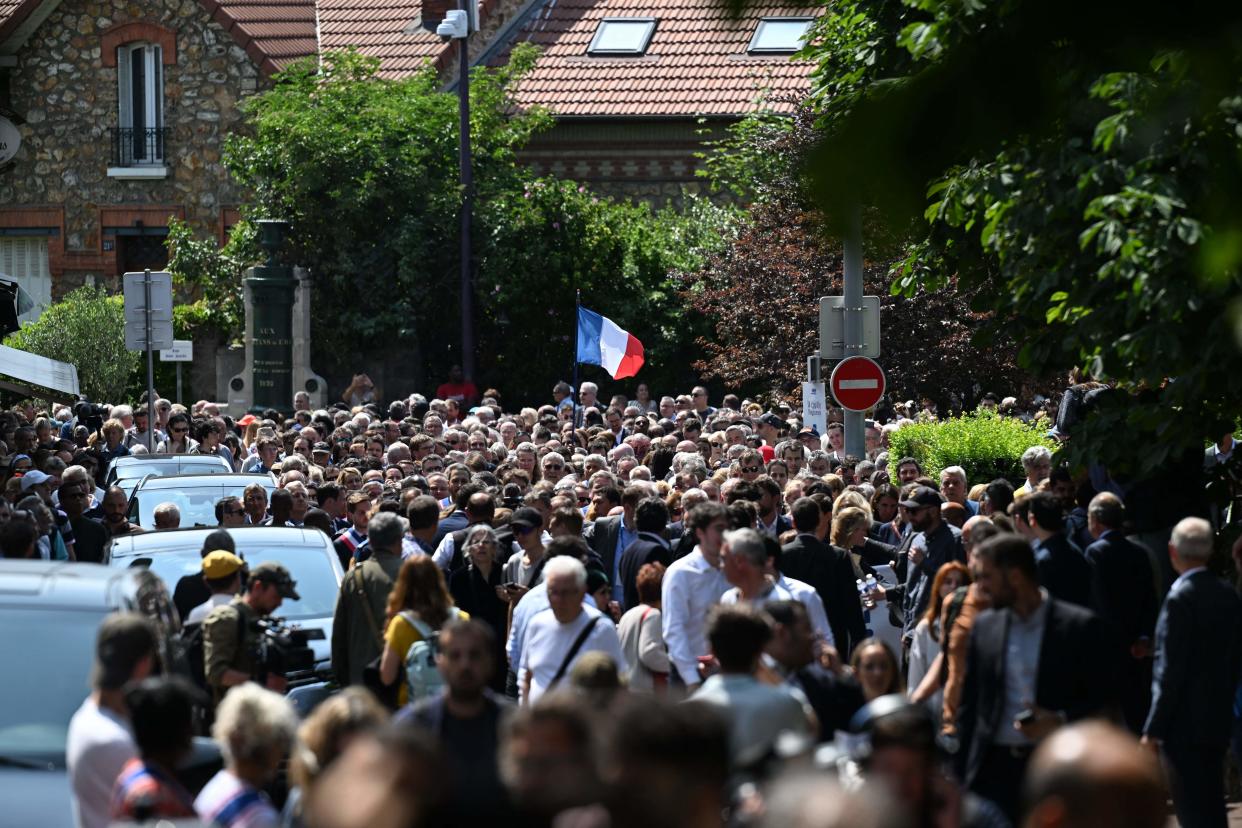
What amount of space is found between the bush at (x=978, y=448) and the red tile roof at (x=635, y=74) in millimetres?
18394

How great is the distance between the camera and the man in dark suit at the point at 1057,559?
9.44 meters

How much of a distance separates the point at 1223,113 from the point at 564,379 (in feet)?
97.6

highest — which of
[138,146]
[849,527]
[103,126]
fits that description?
[103,126]

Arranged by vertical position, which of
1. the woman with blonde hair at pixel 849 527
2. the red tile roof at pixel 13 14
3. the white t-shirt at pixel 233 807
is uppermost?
the red tile roof at pixel 13 14

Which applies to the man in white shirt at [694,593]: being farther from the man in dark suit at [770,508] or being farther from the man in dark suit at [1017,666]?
the man in dark suit at [770,508]

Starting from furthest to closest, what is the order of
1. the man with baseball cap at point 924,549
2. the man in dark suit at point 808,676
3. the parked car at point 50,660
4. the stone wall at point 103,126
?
1. the stone wall at point 103,126
2. the man with baseball cap at point 924,549
3. the man in dark suit at point 808,676
4. the parked car at point 50,660

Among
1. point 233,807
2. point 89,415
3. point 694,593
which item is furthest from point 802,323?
point 233,807

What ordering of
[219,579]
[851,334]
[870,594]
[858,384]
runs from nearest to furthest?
1. [219,579]
2. [870,594]
3. [858,384]
4. [851,334]

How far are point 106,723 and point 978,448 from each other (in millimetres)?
11955

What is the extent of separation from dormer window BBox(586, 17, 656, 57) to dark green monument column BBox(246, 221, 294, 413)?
34.7ft

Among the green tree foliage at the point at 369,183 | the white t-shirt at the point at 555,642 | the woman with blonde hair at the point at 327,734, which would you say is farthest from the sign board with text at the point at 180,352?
the woman with blonde hair at the point at 327,734

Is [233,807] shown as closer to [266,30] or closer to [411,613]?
[411,613]

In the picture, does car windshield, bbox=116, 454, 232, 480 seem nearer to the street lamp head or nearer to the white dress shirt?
the white dress shirt

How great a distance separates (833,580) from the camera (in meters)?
10.4
